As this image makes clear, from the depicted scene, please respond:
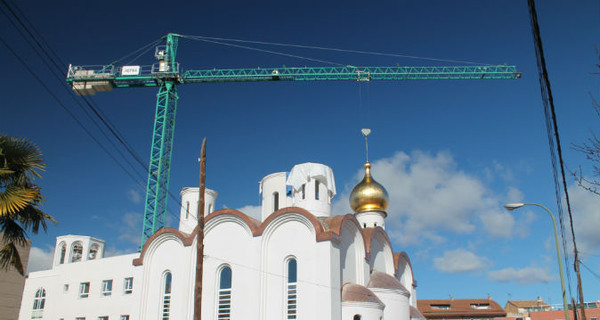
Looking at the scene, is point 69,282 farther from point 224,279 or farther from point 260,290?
point 260,290

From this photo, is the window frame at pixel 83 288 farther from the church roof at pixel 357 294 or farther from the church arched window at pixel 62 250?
the church roof at pixel 357 294

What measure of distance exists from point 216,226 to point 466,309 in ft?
133

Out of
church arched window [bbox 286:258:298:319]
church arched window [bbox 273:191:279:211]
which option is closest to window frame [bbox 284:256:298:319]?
church arched window [bbox 286:258:298:319]

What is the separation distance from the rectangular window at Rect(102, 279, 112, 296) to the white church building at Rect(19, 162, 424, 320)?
0.26ft

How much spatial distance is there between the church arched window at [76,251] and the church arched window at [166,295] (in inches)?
518

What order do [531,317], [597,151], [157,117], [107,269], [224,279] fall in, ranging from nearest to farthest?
[597,151], [224,279], [107,269], [157,117], [531,317]

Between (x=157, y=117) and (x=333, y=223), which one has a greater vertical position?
(x=157, y=117)

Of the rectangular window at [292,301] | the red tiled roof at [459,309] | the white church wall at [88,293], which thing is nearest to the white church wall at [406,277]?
the rectangular window at [292,301]

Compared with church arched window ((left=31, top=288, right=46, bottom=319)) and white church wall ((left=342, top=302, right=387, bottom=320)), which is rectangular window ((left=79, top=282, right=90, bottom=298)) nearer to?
church arched window ((left=31, top=288, right=46, bottom=319))

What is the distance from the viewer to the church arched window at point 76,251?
37.3 metres

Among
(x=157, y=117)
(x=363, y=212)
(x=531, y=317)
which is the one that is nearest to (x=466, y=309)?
(x=531, y=317)

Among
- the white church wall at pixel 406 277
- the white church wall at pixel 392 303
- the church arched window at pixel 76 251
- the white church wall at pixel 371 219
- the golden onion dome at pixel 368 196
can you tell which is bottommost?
the white church wall at pixel 392 303

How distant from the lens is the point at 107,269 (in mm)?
31953

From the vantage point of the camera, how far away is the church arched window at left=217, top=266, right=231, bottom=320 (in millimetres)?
25094
